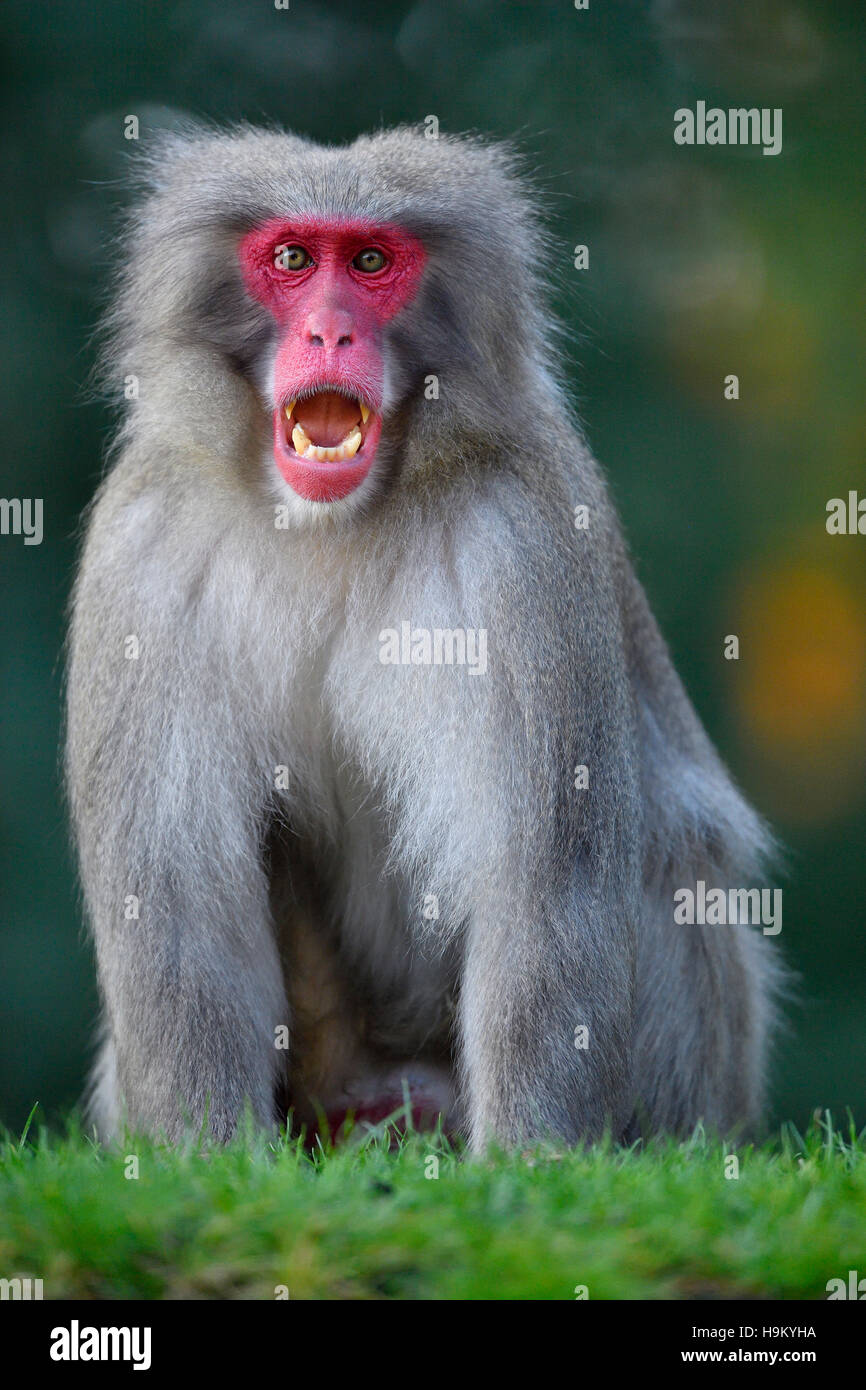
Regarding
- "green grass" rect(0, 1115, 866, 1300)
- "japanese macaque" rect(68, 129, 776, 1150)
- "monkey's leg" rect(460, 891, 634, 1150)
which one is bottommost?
"green grass" rect(0, 1115, 866, 1300)

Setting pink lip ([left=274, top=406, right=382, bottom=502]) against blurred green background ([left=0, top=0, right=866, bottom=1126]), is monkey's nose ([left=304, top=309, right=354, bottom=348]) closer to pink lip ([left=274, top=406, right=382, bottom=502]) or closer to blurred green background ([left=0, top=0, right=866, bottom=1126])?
pink lip ([left=274, top=406, right=382, bottom=502])

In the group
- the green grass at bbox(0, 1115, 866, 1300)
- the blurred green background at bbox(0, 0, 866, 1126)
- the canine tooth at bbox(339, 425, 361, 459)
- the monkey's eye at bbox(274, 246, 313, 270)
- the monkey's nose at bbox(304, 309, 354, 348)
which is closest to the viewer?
the green grass at bbox(0, 1115, 866, 1300)

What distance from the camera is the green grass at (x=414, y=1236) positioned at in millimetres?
4289

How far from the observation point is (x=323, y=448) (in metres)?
5.86

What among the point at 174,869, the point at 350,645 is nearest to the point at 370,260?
the point at 350,645

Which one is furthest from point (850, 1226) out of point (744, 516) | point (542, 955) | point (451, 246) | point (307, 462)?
point (744, 516)

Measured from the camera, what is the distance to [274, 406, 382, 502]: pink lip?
5809mm

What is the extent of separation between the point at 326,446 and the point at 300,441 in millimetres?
90

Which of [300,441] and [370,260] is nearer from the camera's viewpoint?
[300,441]

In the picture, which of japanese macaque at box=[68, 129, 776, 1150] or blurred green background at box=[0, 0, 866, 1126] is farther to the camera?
blurred green background at box=[0, 0, 866, 1126]

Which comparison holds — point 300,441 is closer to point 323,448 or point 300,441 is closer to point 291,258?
point 323,448

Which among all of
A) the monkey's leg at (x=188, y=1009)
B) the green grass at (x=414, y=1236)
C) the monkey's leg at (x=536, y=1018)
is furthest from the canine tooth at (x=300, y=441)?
the green grass at (x=414, y=1236)

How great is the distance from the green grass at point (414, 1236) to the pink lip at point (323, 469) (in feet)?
6.78

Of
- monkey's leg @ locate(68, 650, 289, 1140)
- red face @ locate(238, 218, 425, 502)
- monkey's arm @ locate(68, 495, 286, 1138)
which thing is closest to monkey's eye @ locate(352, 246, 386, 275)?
red face @ locate(238, 218, 425, 502)
